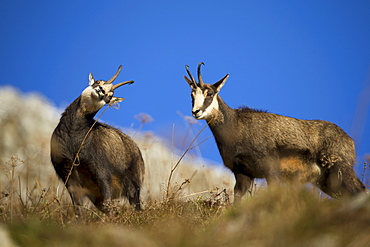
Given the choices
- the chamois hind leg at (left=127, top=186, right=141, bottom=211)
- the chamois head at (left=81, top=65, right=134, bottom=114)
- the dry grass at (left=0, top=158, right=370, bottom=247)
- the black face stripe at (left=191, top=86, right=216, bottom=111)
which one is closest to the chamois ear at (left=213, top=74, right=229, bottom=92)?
the black face stripe at (left=191, top=86, right=216, bottom=111)

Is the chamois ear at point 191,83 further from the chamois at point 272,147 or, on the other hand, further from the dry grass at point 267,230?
the dry grass at point 267,230

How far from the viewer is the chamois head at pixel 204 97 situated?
893 cm

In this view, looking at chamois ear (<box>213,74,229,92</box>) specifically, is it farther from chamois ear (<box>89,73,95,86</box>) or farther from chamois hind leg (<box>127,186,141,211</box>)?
chamois hind leg (<box>127,186,141,211</box>)

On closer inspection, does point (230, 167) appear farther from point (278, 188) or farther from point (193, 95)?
point (278, 188)

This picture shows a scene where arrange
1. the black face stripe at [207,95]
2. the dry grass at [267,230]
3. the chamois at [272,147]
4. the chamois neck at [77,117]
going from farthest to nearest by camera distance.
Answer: the black face stripe at [207,95]
the chamois at [272,147]
the chamois neck at [77,117]
the dry grass at [267,230]

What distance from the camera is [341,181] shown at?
8.97 meters

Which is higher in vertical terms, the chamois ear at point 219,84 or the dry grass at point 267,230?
the chamois ear at point 219,84

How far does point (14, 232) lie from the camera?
3654 mm

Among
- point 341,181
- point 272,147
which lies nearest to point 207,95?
point 272,147

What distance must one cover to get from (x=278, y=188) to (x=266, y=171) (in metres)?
4.87

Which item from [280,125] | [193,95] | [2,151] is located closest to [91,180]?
[193,95]

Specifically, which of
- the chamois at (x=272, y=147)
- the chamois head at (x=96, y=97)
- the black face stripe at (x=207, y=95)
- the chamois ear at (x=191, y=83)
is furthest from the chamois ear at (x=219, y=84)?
the chamois head at (x=96, y=97)

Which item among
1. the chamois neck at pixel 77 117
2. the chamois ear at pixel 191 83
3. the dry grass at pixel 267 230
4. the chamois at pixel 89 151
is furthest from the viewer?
the chamois ear at pixel 191 83

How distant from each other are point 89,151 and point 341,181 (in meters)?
4.61
